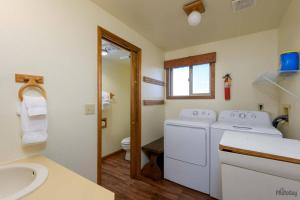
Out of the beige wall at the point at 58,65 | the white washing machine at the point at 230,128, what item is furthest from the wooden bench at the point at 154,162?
the beige wall at the point at 58,65

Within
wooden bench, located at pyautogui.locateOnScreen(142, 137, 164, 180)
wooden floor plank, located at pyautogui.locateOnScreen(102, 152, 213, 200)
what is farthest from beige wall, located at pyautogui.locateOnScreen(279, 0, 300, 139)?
wooden bench, located at pyautogui.locateOnScreen(142, 137, 164, 180)

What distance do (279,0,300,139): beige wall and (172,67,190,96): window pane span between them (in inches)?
56.8

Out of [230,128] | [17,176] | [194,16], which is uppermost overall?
[194,16]

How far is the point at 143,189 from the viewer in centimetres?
201

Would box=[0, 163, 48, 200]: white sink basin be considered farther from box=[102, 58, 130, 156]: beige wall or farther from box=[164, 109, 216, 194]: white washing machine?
box=[102, 58, 130, 156]: beige wall

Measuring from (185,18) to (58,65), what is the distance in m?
1.58

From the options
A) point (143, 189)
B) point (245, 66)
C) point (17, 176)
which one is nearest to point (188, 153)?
point (143, 189)

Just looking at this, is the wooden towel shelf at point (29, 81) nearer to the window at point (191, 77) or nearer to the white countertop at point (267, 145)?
the white countertop at point (267, 145)

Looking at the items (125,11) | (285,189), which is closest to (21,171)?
(285,189)

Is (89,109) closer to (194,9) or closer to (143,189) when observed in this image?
(143,189)

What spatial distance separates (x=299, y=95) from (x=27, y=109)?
2274 millimetres

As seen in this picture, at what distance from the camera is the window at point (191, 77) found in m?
2.52

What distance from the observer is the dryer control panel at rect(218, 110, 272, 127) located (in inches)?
75.9

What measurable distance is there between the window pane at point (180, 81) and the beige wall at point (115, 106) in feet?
4.12
